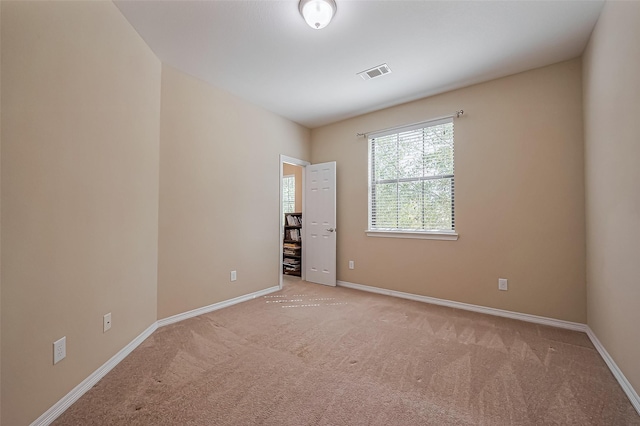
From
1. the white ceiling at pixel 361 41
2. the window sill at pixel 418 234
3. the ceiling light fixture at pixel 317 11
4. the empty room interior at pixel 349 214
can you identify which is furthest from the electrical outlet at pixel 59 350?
the window sill at pixel 418 234

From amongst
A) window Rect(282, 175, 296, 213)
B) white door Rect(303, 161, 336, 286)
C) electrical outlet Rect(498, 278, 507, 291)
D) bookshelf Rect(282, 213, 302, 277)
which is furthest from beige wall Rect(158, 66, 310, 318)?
electrical outlet Rect(498, 278, 507, 291)

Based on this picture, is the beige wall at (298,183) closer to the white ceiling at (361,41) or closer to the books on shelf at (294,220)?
the books on shelf at (294,220)

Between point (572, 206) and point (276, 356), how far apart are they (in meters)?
3.09

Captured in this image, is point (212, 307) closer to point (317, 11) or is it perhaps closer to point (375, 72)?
point (317, 11)

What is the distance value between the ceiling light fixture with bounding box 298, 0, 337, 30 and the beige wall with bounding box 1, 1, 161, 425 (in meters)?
1.40

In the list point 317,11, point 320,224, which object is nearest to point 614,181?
point 317,11

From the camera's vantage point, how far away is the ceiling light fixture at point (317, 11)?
6.28ft

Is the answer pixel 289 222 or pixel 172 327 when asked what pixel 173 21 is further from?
pixel 289 222

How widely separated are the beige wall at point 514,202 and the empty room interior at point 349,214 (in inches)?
0.8

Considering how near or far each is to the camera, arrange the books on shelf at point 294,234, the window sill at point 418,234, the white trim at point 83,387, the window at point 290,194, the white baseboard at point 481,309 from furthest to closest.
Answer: the window at point 290,194, the books on shelf at point 294,234, the window sill at point 418,234, the white baseboard at point 481,309, the white trim at point 83,387

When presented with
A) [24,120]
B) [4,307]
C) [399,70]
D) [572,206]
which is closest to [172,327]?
[4,307]

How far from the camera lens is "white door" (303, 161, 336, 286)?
4.31 meters

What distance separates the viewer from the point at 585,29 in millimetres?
2242

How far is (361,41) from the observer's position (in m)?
2.40
